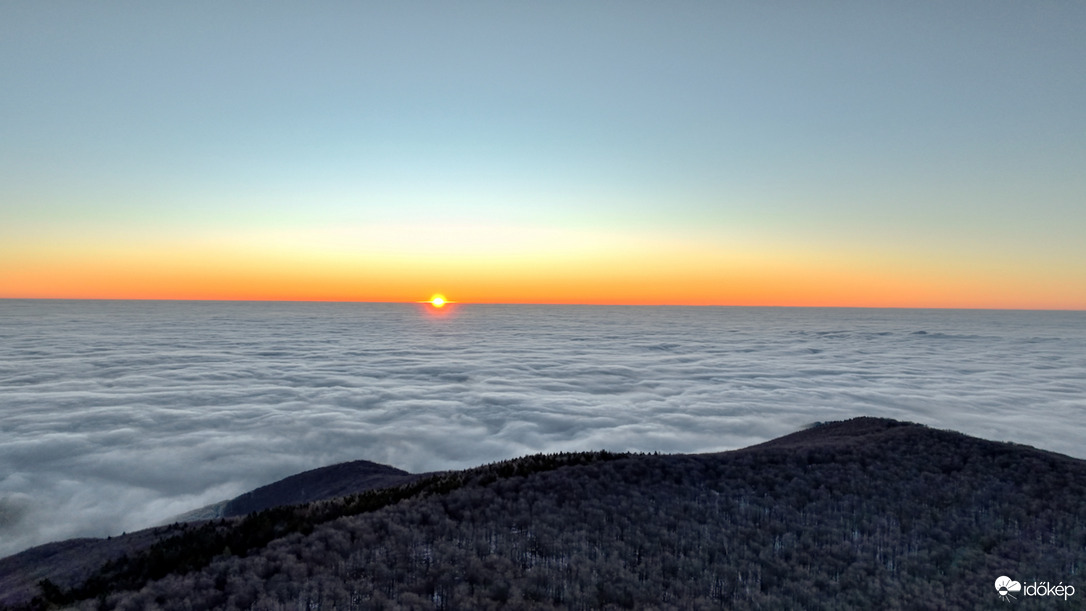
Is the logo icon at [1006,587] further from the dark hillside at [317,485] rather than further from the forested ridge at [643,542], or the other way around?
the dark hillside at [317,485]

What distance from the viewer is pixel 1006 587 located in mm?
7871

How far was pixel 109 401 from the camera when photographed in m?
30.9

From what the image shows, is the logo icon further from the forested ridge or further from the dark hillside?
the dark hillside

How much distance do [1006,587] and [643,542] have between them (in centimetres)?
522

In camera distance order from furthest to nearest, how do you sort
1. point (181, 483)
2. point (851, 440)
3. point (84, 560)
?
1. point (181, 483)
2. point (851, 440)
3. point (84, 560)

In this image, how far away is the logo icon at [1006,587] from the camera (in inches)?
302

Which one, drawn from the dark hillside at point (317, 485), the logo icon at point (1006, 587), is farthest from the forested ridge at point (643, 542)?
the dark hillside at point (317, 485)

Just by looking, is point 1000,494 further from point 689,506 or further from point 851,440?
point 689,506

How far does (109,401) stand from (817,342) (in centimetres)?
8537

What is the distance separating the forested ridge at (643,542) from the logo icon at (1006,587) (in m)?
0.15

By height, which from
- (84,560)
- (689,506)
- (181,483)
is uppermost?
(689,506)

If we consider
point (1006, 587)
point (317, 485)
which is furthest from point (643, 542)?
point (317, 485)

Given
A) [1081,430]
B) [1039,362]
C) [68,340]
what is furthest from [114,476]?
[1039,362]

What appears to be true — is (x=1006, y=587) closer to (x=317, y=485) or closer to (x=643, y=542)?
(x=643, y=542)
